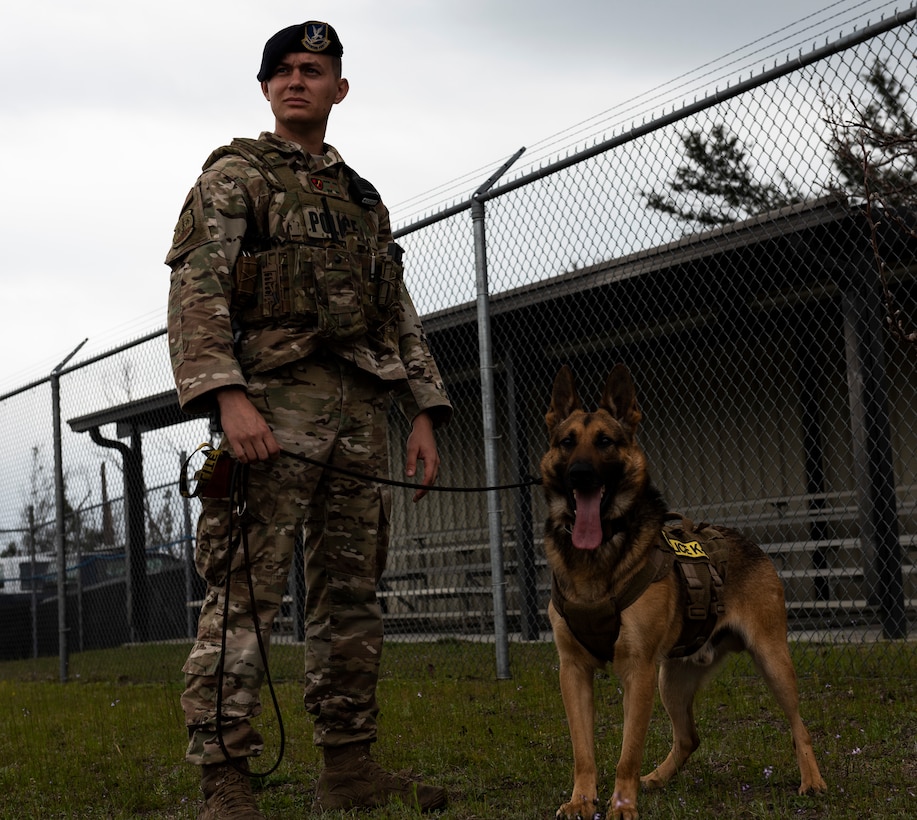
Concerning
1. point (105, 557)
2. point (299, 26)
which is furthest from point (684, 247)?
point (105, 557)

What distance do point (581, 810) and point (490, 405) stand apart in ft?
10.7

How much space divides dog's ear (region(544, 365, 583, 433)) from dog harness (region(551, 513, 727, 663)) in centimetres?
52

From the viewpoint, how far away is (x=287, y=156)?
341cm

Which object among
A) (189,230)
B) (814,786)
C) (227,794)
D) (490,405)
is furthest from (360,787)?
(490,405)

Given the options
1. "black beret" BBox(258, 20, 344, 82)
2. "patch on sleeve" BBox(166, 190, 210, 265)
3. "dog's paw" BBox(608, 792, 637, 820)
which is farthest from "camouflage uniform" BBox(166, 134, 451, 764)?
"dog's paw" BBox(608, 792, 637, 820)

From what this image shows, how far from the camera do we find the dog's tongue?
3.38 meters

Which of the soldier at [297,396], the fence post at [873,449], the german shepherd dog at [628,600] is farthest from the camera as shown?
the fence post at [873,449]

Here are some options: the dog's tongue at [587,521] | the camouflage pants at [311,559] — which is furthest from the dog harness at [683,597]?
the camouflage pants at [311,559]

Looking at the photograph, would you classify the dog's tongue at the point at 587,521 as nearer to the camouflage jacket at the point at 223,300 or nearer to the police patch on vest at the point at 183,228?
the camouflage jacket at the point at 223,300

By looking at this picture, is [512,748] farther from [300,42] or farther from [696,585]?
[300,42]

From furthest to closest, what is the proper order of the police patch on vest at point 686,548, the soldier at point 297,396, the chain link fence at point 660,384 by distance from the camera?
the chain link fence at point 660,384, the police patch on vest at point 686,548, the soldier at point 297,396

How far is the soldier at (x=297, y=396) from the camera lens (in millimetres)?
3127

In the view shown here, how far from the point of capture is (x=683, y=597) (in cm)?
344

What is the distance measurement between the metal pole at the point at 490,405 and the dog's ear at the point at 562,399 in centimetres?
231
